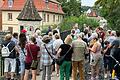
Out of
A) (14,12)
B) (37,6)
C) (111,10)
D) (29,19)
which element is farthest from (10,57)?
(14,12)

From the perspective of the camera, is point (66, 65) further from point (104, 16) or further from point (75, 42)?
point (104, 16)

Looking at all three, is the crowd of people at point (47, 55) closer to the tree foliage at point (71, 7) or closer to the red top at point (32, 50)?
the red top at point (32, 50)

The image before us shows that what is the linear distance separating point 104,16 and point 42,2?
24.0 meters

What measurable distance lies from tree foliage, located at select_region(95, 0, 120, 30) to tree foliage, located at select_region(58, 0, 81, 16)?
158ft

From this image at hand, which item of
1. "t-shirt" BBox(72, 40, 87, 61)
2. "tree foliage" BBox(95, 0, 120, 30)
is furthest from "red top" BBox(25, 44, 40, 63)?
"tree foliage" BBox(95, 0, 120, 30)

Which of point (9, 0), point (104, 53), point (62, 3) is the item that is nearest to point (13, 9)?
point (9, 0)

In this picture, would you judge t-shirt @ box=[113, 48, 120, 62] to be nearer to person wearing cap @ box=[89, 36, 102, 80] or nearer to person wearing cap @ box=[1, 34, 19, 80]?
person wearing cap @ box=[89, 36, 102, 80]

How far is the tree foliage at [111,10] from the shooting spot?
194 feet

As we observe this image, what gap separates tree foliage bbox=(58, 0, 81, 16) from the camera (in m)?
114

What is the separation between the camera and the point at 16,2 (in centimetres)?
9250

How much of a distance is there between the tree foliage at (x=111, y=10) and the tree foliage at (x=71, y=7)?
48273 millimetres

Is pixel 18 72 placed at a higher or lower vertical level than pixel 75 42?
lower

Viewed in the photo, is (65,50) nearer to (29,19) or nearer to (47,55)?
(47,55)

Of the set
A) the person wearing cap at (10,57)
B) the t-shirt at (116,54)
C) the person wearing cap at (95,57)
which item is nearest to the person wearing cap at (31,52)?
the person wearing cap at (10,57)
